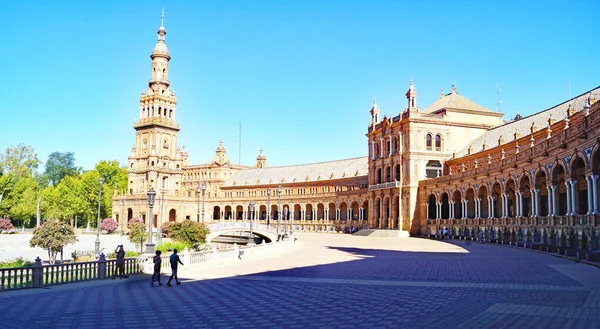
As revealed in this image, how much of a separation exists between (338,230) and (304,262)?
201 feet

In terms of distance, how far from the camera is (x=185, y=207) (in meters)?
107

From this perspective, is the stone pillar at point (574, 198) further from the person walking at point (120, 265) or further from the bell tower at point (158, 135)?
the bell tower at point (158, 135)

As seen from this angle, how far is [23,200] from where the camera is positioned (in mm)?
88688

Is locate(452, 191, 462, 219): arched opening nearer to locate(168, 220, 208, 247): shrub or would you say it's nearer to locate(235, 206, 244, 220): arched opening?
locate(168, 220, 208, 247): shrub

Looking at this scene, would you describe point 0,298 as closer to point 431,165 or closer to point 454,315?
point 454,315

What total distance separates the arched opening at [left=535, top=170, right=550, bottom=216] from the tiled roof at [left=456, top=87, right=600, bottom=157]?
8763 mm

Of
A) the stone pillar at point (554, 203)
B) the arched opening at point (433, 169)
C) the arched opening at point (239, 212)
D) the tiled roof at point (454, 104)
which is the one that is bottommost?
the arched opening at point (239, 212)

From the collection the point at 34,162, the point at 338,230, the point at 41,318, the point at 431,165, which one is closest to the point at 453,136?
the point at 431,165

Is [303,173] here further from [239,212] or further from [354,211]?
[354,211]

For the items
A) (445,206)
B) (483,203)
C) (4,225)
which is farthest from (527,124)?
Answer: (4,225)

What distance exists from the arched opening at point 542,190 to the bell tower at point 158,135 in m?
76.5

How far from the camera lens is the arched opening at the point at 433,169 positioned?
71.1m

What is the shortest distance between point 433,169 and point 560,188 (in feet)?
102

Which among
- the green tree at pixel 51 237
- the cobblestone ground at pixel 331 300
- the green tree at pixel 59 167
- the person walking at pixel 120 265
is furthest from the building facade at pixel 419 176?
the green tree at pixel 59 167
